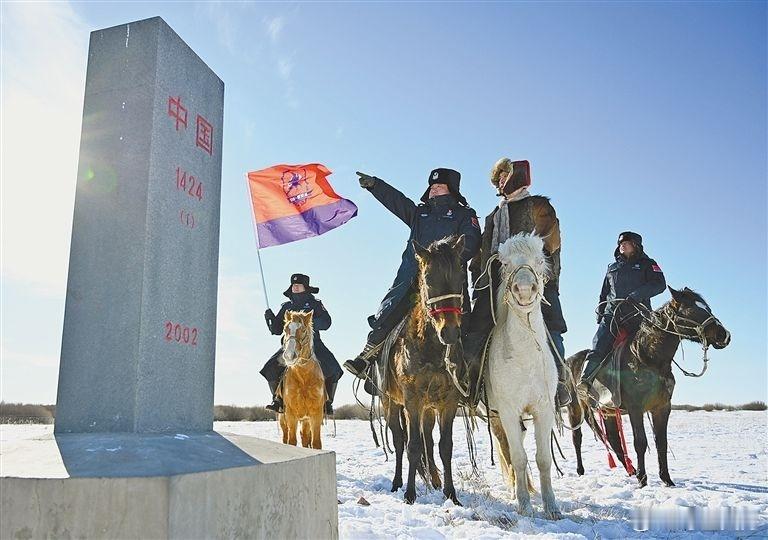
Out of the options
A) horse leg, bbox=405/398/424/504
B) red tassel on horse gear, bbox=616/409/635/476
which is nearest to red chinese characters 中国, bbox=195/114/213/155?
horse leg, bbox=405/398/424/504

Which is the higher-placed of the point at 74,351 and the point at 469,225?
the point at 469,225

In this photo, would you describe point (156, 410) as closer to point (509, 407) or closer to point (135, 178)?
point (135, 178)

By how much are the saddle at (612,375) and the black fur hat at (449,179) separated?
11.1ft

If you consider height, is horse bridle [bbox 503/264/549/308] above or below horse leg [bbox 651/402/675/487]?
above

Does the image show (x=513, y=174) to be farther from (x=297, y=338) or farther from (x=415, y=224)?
(x=297, y=338)

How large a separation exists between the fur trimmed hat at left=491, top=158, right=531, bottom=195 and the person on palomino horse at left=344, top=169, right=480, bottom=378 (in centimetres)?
60

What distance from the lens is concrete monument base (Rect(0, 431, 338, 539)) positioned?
218 centimetres

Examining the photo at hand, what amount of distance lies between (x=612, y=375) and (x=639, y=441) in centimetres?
A: 103

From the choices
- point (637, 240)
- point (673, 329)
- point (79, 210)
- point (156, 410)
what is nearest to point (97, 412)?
point (156, 410)

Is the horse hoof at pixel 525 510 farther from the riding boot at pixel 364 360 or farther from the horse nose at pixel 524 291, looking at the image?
the riding boot at pixel 364 360

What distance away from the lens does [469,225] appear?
23.4 feet

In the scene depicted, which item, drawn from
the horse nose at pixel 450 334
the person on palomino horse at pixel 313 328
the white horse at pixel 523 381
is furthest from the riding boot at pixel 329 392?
the horse nose at pixel 450 334

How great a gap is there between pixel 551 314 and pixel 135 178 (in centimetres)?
473

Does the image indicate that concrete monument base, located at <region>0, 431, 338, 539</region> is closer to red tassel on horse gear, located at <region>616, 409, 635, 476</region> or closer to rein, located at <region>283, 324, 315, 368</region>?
Result: rein, located at <region>283, 324, 315, 368</region>
